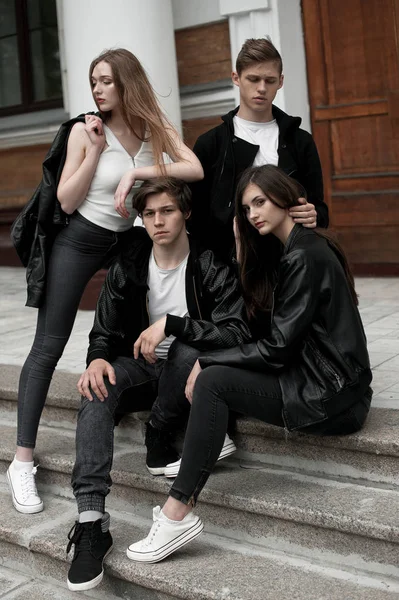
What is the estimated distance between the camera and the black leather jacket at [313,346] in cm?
319

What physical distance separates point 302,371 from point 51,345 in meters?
1.10

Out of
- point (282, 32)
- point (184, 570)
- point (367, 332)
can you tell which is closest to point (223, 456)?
point (184, 570)

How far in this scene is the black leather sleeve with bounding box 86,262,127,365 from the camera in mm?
3725

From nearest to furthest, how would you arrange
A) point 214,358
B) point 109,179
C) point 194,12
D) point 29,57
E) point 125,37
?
point 214,358
point 109,179
point 125,37
point 194,12
point 29,57

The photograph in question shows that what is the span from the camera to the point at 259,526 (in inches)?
133

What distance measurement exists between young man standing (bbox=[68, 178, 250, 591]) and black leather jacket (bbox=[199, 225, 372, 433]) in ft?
0.91

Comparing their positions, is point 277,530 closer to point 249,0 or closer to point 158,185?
point 158,185

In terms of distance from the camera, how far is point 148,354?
137 inches

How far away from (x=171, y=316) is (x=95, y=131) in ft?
2.61

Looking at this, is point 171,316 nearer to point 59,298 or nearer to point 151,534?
point 59,298

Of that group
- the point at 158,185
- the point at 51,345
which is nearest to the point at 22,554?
the point at 51,345

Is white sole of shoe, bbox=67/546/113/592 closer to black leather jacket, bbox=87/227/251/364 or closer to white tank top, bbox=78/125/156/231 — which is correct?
black leather jacket, bbox=87/227/251/364

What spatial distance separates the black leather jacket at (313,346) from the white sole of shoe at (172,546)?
497 mm

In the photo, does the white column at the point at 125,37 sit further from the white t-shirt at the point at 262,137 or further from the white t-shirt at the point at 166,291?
the white t-shirt at the point at 166,291
